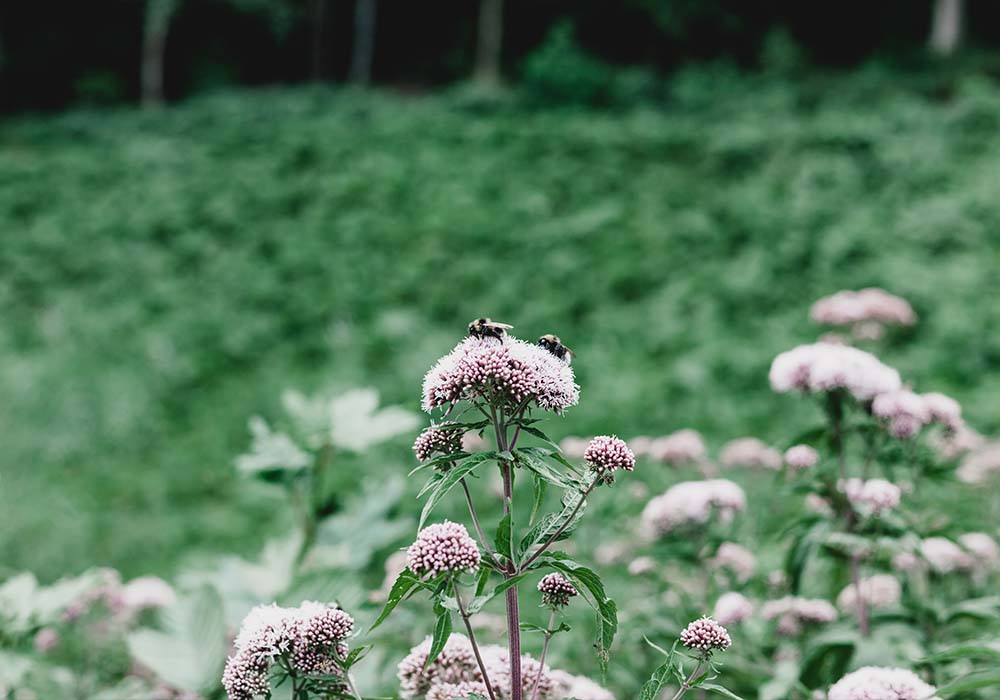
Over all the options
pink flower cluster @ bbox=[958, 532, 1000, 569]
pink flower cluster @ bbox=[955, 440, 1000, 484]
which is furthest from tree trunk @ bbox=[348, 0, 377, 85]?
pink flower cluster @ bbox=[958, 532, 1000, 569]

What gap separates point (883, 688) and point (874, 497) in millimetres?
598

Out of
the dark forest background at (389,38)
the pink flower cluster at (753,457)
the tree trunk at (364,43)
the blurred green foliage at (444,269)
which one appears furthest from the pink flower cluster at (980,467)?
the tree trunk at (364,43)

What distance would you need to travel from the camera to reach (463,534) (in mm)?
1117

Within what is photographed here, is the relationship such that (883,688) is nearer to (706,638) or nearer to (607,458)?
(706,638)

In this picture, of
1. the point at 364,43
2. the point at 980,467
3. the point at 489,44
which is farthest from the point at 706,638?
the point at 364,43

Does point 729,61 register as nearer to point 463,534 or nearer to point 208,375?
point 208,375

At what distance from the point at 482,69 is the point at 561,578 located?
73.5 ft

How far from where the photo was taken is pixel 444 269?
1085 centimetres

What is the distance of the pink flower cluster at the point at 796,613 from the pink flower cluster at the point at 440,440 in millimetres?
1124

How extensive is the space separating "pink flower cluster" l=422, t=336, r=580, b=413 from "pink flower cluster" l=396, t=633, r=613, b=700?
42 cm

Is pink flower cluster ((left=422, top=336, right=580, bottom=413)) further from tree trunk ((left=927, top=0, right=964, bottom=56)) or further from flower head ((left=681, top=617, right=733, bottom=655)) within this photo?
tree trunk ((left=927, top=0, right=964, bottom=56))

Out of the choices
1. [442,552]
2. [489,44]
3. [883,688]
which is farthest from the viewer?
[489,44]

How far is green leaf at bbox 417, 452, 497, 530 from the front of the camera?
1.10 m

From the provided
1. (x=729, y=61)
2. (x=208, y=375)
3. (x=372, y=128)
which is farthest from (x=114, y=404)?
(x=729, y=61)
